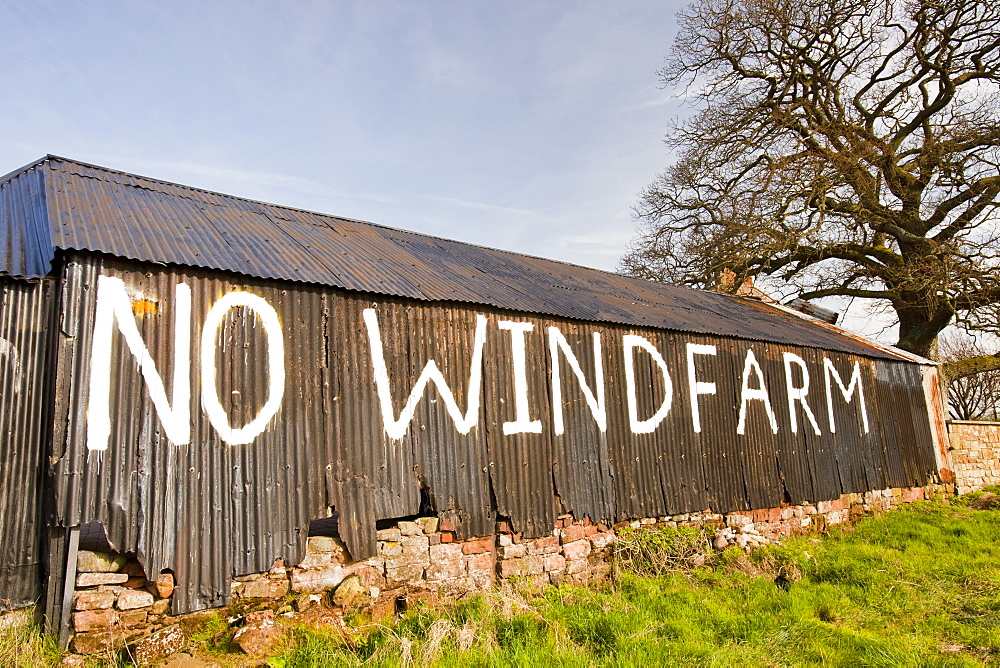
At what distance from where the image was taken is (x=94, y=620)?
5102 mm

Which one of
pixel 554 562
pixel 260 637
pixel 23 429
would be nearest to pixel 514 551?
pixel 554 562

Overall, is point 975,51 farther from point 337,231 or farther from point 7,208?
point 7,208

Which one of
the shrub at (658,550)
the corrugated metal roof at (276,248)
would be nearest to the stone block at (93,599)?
the corrugated metal roof at (276,248)

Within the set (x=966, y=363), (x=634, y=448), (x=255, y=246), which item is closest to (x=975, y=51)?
(x=966, y=363)

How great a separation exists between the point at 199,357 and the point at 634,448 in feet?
19.6

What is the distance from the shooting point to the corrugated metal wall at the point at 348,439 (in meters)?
5.39

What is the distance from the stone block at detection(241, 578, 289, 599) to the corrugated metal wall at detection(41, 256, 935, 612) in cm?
15

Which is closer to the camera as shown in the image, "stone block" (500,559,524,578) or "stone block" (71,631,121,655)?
"stone block" (71,631,121,655)

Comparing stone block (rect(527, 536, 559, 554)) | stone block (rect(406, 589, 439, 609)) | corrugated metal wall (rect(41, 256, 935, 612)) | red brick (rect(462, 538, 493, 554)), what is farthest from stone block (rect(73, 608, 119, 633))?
stone block (rect(527, 536, 559, 554))

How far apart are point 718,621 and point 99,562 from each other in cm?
564

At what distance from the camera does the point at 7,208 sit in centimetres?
656

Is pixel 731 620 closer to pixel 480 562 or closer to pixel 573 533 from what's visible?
pixel 573 533

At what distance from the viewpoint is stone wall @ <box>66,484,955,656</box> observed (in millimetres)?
5180

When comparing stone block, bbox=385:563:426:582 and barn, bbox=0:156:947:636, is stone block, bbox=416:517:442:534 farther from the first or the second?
stone block, bbox=385:563:426:582
